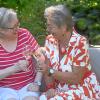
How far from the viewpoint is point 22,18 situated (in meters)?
7.59

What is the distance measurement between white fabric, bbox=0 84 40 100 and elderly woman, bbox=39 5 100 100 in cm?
15

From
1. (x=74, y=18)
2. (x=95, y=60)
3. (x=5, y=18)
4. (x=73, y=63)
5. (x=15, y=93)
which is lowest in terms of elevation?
(x=74, y=18)

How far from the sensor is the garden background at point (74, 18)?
276 inches

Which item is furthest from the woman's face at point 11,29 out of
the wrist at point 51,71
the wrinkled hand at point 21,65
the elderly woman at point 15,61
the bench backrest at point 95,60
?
the bench backrest at point 95,60

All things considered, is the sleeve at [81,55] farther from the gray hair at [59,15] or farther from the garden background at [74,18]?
the garden background at [74,18]

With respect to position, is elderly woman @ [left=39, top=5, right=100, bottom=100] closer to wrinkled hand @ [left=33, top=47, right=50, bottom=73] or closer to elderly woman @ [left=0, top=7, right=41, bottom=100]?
wrinkled hand @ [left=33, top=47, right=50, bottom=73]

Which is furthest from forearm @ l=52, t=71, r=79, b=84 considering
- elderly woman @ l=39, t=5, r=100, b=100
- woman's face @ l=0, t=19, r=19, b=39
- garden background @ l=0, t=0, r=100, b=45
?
garden background @ l=0, t=0, r=100, b=45

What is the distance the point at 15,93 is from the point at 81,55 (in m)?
0.77

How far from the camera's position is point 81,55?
411 cm

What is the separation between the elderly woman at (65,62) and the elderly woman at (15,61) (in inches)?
6.9

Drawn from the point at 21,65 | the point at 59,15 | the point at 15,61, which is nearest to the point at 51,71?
the point at 21,65

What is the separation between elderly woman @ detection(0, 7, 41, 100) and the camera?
13.8 ft

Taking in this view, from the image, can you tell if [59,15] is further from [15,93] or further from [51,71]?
[15,93]

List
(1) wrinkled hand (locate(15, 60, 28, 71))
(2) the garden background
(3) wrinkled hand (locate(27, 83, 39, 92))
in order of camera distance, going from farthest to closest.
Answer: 1. (2) the garden background
2. (3) wrinkled hand (locate(27, 83, 39, 92))
3. (1) wrinkled hand (locate(15, 60, 28, 71))
